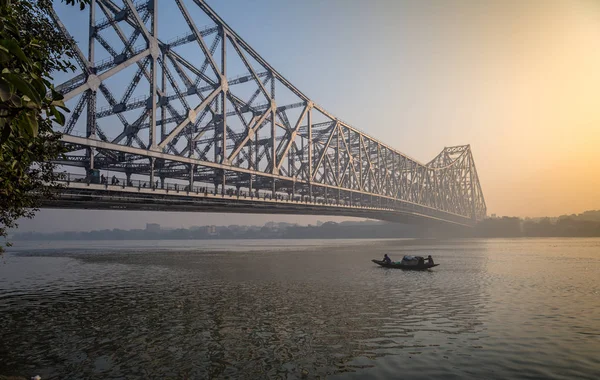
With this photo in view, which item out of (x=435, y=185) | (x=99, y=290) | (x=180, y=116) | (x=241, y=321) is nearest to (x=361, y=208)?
(x=180, y=116)

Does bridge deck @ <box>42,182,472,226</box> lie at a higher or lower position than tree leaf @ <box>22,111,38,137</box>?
higher

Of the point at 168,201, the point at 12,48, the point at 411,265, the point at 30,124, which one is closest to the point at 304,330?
the point at 30,124

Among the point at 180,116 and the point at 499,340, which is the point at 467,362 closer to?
the point at 499,340

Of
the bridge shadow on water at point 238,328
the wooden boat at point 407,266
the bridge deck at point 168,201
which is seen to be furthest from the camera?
the wooden boat at point 407,266

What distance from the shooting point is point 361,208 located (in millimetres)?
87312

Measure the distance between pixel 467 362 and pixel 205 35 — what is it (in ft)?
194

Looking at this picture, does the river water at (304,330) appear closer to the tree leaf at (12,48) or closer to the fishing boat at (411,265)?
the fishing boat at (411,265)

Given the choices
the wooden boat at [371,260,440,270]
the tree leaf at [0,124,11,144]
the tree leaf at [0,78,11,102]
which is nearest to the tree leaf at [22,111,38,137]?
the tree leaf at [0,124,11,144]

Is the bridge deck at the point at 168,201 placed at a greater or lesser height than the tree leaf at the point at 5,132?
greater

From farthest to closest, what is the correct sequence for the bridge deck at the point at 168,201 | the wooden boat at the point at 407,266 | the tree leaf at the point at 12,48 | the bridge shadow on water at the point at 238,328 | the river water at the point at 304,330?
the wooden boat at the point at 407,266
the bridge deck at the point at 168,201
the bridge shadow on water at the point at 238,328
the river water at the point at 304,330
the tree leaf at the point at 12,48

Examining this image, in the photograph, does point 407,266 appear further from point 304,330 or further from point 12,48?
point 12,48

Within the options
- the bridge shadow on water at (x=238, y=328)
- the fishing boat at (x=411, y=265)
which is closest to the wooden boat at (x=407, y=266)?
the fishing boat at (x=411, y=265)

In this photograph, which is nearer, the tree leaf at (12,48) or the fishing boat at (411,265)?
the tree leaf at (12,48)

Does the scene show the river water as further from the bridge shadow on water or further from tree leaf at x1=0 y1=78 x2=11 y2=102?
tree leaf at x1=0 y1=78 x2=11 y2=102
